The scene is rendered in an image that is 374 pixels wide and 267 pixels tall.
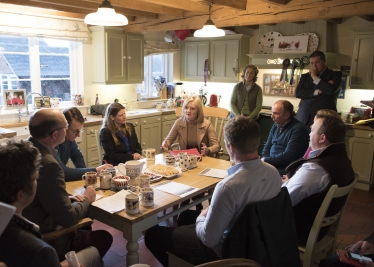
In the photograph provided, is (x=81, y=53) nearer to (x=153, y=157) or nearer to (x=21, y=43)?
(x=21, y=43)

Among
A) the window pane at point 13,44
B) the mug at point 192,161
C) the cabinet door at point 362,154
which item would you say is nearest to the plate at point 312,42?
the cabinet door at point 362,154

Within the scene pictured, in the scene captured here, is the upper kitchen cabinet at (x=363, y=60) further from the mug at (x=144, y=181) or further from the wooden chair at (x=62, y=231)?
the wooden chair at (x=62, y=231)

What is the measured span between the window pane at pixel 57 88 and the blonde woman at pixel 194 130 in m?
2.40

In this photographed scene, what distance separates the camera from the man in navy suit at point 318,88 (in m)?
3.95

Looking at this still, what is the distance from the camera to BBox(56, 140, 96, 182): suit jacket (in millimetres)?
2318

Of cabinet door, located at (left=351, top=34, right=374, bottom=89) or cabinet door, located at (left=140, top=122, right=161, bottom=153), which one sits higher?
cabinet door, located at (left=351, top=34, right=374, bottom=89)

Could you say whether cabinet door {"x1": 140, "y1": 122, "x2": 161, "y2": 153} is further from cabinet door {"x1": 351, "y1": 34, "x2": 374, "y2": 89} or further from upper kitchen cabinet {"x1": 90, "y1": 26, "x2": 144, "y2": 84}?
cabinet door {"x1": 351, "y1": 34, "x2": 374, "y2": 89}

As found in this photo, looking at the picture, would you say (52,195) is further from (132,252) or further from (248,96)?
(248,96)

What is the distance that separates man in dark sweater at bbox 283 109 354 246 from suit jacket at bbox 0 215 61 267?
1.32 meters

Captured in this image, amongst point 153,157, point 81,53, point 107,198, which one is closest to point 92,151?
point 81,53

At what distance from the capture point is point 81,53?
4.93 m

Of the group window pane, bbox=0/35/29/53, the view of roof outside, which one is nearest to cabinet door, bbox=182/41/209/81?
the view of roof outside

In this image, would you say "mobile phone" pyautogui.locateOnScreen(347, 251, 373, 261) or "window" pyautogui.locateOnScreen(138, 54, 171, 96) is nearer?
"mobile phone" pyautogui.locateOnScreen(347, 251, 373, 261)

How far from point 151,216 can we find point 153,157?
946 millimetres
